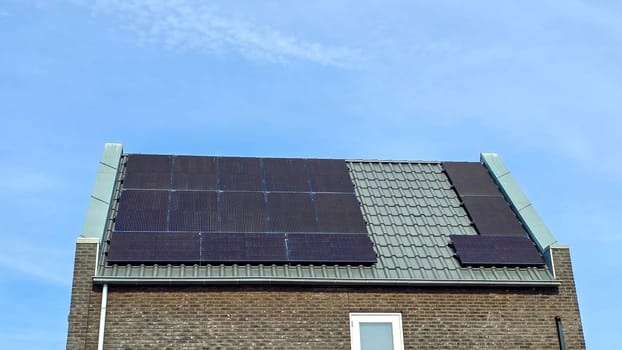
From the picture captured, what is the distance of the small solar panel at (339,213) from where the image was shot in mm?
17283

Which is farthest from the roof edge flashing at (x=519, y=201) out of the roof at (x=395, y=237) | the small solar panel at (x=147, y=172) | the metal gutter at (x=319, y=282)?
the small solar panel at (x=147, y=172)

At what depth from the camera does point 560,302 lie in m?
16.5

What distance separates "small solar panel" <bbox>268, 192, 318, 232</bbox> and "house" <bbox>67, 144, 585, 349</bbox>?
0.12ft

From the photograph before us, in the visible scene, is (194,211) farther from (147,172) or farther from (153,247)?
(147,172)

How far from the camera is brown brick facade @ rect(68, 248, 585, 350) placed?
1496cm

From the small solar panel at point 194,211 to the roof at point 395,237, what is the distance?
117 cm

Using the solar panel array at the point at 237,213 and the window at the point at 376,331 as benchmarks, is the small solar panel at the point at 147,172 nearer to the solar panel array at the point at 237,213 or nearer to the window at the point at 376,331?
the solar panel array at the point at 237,213

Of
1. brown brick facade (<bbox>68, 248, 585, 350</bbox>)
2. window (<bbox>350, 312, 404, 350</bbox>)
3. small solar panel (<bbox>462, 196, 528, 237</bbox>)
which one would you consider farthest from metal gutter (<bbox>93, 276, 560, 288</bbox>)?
small solar panel (<bbox>462, 196, 528, 237</bbox>)

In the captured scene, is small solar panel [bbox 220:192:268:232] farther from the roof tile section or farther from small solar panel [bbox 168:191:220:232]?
the roof tile section

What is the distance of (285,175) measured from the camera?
19.2m

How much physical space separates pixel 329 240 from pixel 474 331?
3659mm

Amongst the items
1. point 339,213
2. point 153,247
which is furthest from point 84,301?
point 339,213

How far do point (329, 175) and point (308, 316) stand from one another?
16.4ft

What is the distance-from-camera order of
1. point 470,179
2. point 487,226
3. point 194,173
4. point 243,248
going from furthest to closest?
point 470,179 < point 194,173 < point 487,226 < point 243,248
